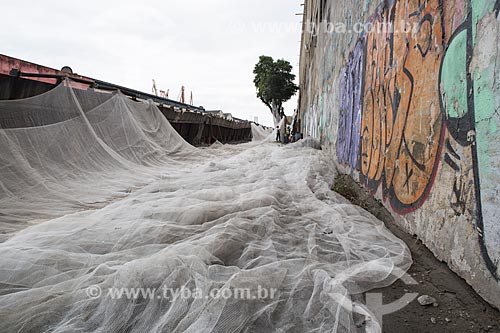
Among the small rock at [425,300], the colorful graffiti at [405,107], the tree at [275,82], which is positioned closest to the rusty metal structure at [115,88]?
the colorful graffiti at [405,107]

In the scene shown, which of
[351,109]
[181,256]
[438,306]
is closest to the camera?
[438,306]

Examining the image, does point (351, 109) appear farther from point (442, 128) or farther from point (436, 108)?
point (442, 128)

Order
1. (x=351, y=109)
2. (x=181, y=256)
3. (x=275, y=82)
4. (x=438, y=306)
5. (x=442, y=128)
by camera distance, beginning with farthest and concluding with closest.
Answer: (x=275, y=82) < (x=351, y=109) < (x=442, y=128) < (x=181, y=256) < (x=438, y=306)

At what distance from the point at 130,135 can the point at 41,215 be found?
350 cm

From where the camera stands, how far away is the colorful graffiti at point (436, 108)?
133 centimetres

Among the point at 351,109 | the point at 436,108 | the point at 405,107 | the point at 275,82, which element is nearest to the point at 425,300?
the point at 436,108

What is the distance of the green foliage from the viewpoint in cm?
2902

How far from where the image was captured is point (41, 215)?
2.67 m

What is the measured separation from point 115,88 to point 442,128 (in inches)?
272

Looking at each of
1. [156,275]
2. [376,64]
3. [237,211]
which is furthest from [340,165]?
[156,275]

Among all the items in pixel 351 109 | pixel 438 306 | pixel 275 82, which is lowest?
pixel 438 306

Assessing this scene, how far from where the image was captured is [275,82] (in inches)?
1142

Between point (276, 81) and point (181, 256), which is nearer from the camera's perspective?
point (181, 256)

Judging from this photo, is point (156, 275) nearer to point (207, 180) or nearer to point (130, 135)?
point (207, 180)
